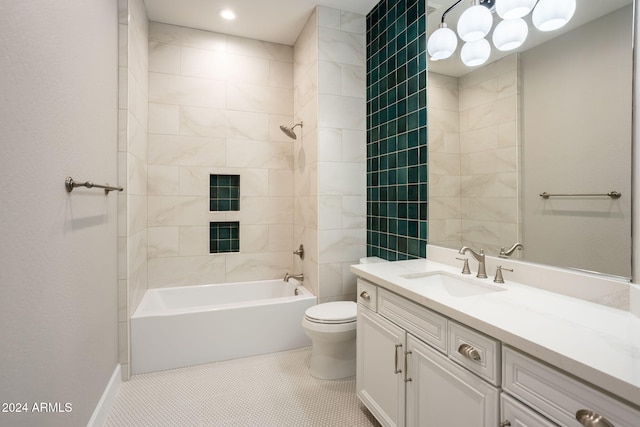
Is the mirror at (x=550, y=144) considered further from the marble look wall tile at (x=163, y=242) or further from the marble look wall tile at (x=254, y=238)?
the marble look wall tile at (x=163, y=242)

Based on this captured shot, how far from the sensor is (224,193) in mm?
3121

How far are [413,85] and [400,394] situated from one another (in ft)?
6.17

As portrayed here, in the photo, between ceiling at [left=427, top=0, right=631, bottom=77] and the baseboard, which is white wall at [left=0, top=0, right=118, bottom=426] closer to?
the baseboard

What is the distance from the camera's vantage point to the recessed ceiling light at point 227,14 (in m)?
2.68

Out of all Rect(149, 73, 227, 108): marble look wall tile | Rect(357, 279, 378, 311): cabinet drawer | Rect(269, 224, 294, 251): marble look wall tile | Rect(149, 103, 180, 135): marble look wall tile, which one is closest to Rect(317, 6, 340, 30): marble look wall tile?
Rect(149, 73, 227, 108): marble look wall tile

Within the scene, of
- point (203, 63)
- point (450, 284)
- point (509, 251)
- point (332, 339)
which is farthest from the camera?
point (203, 63)

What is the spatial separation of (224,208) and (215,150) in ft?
1.88

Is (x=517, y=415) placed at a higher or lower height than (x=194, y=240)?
lower

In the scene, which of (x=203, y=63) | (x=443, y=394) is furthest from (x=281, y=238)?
(x=443, y=394)

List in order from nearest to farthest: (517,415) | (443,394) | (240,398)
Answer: (517,415)
(443,394)
(240,398)

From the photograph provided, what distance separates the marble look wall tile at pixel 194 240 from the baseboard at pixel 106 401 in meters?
1.13

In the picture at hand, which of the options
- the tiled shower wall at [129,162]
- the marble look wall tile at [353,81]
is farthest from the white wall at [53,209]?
the marble look wall tile at [353,81]

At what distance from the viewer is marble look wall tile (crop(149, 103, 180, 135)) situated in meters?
2.87

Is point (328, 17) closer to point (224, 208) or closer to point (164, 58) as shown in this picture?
point (164, 58)
